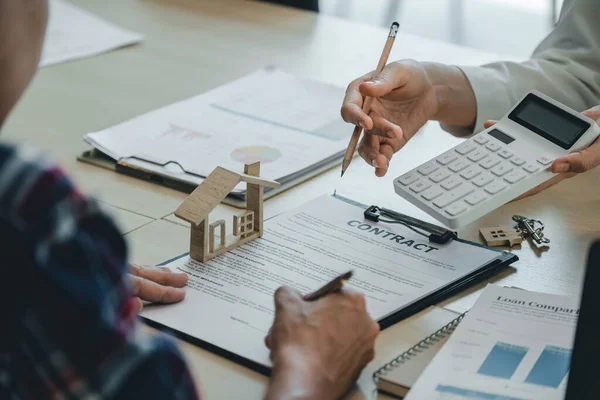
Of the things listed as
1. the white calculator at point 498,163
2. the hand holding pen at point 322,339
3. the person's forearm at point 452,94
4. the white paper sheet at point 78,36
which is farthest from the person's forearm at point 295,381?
the white paper sheet at point 78,36

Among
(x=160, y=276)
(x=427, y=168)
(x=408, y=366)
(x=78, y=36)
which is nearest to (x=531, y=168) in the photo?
(x=427, y=168)

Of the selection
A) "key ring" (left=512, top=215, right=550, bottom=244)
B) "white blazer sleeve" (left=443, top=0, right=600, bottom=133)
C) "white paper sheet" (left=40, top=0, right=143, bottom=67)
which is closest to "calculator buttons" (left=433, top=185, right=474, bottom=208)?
"key ring" (left=512, top=215, right=550, bottom=244)

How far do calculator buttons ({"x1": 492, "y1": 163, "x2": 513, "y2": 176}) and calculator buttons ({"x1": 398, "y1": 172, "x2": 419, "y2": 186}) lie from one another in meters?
0.09

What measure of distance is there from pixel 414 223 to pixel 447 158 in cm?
9

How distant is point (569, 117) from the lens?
1040 mm

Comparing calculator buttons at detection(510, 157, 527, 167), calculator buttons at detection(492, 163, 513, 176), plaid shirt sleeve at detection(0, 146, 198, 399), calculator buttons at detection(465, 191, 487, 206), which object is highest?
plaid shirt sleeve at detection(0, 146, 198, 399)

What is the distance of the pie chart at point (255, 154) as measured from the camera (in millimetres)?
1185

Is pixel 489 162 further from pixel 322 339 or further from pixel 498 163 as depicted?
pixel 322 339

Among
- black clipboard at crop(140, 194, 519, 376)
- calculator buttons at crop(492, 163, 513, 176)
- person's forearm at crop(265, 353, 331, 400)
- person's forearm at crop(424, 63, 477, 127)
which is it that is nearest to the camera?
person's forearm at crop(265, 353, 331, 400)

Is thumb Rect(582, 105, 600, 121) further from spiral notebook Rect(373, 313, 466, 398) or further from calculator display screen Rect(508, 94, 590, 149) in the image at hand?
spiral notebook Rect(373, 313, 466, 398)

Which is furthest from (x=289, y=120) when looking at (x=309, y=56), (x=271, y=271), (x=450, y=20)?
(x=450, y=20)

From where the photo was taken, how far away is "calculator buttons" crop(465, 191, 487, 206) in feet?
3.11

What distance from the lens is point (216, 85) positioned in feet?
4.86

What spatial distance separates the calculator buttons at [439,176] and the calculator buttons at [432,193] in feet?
0.05
